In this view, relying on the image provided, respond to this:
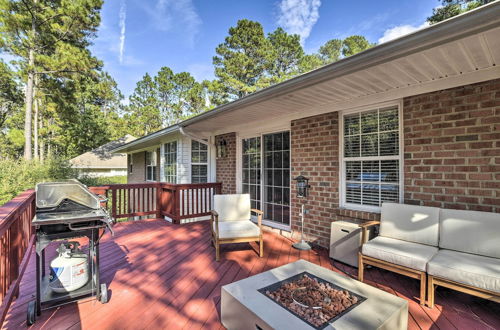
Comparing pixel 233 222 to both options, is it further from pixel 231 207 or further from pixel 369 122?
pixel 369 122

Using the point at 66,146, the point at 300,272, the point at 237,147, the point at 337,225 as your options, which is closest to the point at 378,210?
the point at 337,225

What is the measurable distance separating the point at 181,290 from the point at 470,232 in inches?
119

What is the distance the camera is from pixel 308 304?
179 centimetres

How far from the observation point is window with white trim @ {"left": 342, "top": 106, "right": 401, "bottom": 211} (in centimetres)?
327

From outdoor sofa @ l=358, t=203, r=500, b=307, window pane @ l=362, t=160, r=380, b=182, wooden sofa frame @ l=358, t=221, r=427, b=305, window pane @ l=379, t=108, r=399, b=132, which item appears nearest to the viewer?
outdoor sofa @ l=358, t=203, r=500, b=307

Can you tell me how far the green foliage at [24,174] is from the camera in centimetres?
648

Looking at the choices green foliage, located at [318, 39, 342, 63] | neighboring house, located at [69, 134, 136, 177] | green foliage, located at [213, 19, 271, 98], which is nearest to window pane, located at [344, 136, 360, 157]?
green foliage, located at [213, 19, 271, 98]

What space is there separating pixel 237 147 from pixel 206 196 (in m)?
1.44

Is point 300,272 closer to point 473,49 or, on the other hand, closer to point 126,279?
point 126,279

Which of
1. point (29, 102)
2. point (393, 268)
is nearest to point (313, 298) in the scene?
point (393, 268)

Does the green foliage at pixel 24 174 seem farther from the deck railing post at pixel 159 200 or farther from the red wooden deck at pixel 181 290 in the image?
the red wooden deck at pixel 181 290

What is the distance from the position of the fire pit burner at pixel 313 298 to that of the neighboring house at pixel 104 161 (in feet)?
52.6

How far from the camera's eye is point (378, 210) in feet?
11.0

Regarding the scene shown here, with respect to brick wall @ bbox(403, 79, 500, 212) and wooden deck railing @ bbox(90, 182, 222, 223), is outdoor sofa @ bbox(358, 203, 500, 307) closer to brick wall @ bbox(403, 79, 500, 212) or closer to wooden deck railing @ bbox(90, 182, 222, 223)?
brick wall @ bbox(403, 79, 500, 212)
